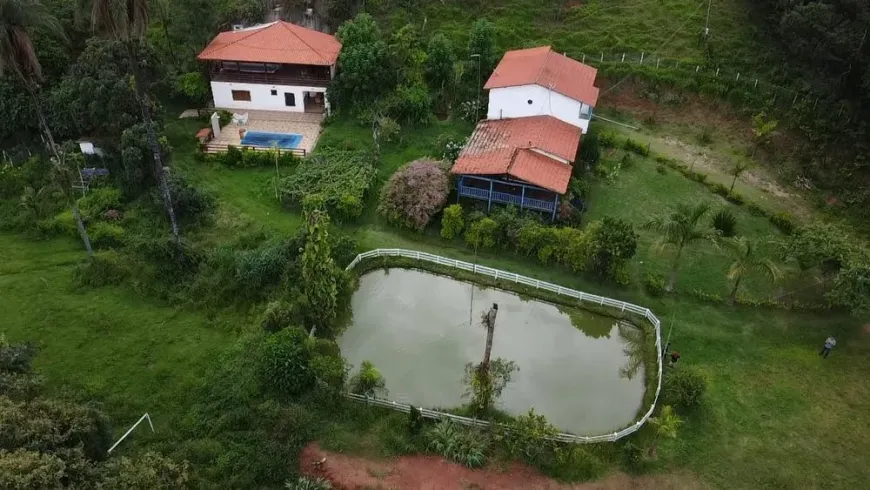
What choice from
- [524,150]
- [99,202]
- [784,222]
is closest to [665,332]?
[784,222]

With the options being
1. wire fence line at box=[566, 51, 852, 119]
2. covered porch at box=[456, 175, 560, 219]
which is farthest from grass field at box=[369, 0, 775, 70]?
covered porch at box=[456, 175, 560, 219]

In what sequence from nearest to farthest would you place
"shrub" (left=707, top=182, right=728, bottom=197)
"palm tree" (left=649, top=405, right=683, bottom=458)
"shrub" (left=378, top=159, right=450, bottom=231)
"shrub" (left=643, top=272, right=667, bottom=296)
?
"palm tree" (left=649, top=405, right=683, bottom=458), "shrub" (left=643, top=272, right=667, bottom=296), "shrub" (left=378, top=159, right=450, bottom=231), "shrub" (left=707, top=182, right=728, bottom=197)

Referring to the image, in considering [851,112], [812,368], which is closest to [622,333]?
[812,368]

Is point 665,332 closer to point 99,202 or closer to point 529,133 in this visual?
point 529,133

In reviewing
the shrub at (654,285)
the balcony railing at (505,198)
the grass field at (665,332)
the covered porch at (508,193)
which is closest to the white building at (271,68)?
the grass field at (665,332)

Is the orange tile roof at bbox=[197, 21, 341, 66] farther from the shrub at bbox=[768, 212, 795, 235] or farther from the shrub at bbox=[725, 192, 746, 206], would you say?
the shrub at bbox=[768, 212, 795, 235]

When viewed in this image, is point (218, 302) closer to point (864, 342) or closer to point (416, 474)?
point (416, 474)

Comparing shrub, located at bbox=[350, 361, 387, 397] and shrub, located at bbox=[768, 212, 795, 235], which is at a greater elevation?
shrub, located at bbox=[768, 212, 795, 235]

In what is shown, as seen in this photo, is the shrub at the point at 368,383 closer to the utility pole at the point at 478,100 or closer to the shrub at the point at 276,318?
the shrub at the point at 276,318
